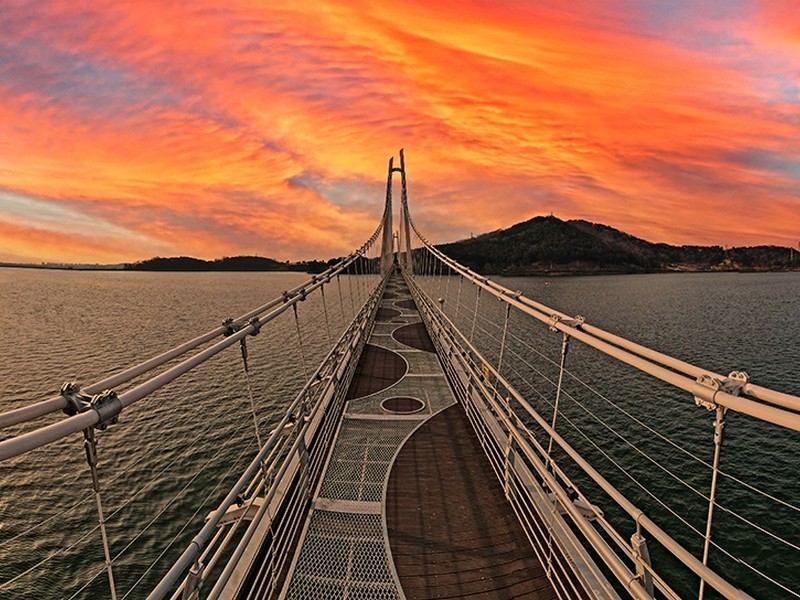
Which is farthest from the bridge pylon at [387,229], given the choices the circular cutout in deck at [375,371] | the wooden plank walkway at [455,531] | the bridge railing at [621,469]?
the wooden plank walkway at [455,531]

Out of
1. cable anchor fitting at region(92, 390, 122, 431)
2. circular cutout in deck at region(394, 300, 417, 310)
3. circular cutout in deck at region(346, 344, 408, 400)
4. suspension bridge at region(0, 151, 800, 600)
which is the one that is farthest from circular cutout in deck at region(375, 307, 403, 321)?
cable anchor fitting at region(92, 390, 122, 431)

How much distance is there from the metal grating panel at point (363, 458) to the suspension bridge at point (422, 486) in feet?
0.16

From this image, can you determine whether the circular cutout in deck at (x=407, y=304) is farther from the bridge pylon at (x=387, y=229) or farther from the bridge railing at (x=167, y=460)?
the bridge pylon at (x=387, y=229)

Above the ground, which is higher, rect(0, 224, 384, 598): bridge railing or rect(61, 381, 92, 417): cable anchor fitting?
rect(61, 381, 92, 417): cable anchor fitting

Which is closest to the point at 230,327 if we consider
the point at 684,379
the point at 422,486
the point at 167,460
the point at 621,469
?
the point at 422,486

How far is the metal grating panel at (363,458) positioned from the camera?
7859 mm

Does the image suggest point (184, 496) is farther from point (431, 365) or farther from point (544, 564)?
point (544, 564)

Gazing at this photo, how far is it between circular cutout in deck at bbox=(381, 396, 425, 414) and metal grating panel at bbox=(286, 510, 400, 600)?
4444mm

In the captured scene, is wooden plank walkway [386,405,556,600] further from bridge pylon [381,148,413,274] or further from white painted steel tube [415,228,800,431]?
bridge pylon [381,148,413,274]

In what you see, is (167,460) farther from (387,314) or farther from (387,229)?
(387,229)

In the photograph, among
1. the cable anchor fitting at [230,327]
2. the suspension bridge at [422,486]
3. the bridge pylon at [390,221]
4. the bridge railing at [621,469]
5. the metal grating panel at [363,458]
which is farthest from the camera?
the bridge pylon at [390,221]

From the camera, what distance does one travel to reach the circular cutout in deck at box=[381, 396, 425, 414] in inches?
455

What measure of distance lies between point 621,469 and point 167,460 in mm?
14767

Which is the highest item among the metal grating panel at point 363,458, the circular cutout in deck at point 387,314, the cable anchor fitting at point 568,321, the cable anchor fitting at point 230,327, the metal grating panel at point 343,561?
the cable anchor fitting at point 568,321
